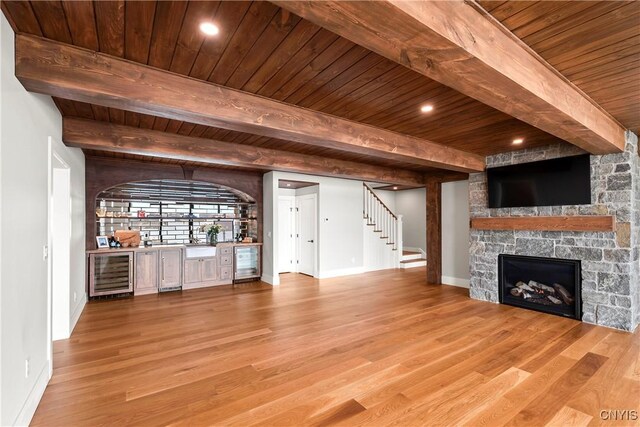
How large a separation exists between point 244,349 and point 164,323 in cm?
152

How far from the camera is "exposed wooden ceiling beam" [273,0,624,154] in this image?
1353mm

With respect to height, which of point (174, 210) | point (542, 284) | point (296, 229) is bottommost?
point (542, 284)

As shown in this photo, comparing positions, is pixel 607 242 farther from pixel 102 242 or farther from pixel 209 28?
pixel 102 242

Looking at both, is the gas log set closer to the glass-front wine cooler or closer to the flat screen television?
the flat screen television

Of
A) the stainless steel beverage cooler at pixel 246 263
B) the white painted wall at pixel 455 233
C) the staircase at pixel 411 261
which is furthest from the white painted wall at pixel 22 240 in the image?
the staircase at pixel 411 261

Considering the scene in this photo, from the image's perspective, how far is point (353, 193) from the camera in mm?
7762

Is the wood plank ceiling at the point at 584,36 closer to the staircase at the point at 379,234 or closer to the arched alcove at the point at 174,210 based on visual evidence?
the staircase at the point at 379,234

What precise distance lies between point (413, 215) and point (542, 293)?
6268 mm

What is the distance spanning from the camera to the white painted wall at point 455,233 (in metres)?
6.39

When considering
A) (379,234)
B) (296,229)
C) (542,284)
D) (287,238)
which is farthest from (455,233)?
(287,238)

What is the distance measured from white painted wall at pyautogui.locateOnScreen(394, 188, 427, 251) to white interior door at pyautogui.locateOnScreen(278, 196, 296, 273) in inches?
191

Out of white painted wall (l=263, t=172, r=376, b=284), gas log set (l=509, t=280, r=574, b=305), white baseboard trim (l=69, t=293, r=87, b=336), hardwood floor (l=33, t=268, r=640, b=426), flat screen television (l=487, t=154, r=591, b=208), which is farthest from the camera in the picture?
white painted wall (l=263, t=172, r=376, b=284)

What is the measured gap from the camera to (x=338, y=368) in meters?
2.87

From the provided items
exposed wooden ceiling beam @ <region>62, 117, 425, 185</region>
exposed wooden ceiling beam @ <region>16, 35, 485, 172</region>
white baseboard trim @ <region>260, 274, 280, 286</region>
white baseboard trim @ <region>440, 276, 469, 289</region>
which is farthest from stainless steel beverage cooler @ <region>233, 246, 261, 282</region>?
white baseboard trim @ <region>440, 276, 469, 289</region>
